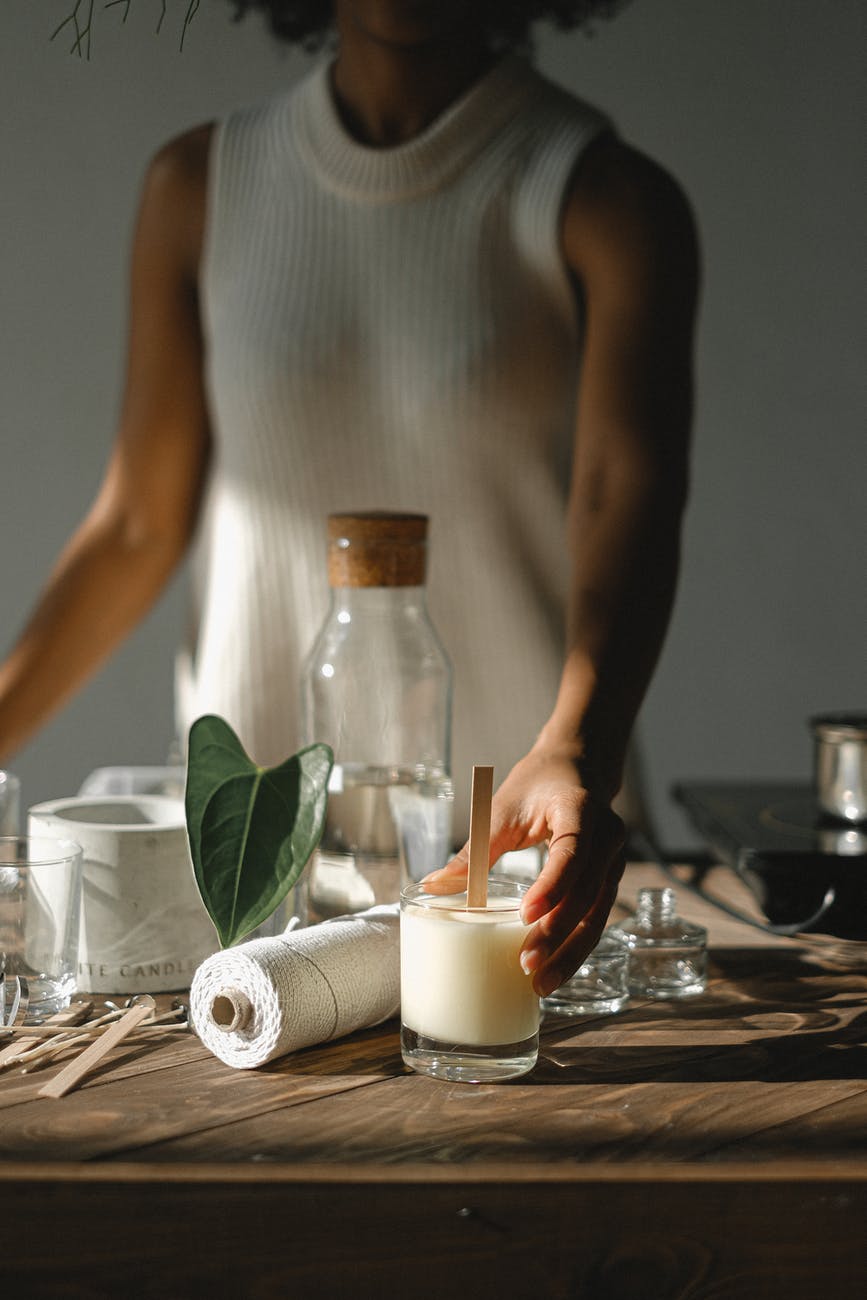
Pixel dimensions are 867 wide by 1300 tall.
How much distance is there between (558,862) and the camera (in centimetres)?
69

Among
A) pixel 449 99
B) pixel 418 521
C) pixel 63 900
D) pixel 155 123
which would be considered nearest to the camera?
pixel 63 900

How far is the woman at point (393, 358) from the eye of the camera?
1.27 metres

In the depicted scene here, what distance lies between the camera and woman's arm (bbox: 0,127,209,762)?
4.68 feet

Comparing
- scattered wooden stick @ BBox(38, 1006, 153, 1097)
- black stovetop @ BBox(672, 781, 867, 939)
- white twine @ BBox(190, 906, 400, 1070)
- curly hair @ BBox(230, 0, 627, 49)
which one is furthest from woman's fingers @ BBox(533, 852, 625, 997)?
curly hair @ BBox(230, 0, 627, 49)

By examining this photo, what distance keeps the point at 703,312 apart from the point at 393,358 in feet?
5.73

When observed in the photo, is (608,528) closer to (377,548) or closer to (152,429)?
(377,548)

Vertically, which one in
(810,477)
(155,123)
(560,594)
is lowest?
(560,594)

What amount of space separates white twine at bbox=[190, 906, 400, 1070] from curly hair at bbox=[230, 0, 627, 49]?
116 cm

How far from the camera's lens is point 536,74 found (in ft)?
4.45

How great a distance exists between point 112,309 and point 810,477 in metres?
1.54

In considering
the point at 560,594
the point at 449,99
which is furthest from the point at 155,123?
the point at 560,594

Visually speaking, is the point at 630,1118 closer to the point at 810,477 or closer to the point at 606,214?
the point at 606,214

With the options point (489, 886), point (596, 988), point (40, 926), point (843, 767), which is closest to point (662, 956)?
point (596, 988)

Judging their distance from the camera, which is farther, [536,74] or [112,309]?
[112,309]
